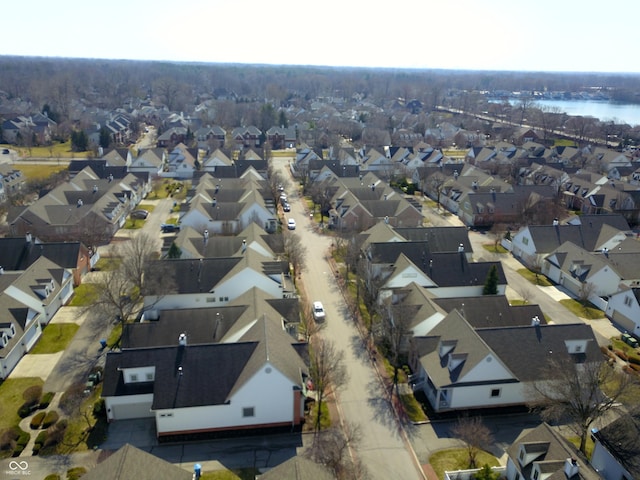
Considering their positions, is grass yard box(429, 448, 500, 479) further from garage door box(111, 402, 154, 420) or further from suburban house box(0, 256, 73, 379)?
suburban house box(0, 256, 73, 379)

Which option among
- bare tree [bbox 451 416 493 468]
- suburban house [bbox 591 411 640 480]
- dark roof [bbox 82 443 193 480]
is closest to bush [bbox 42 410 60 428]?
dark roof [bbox 82 443 193 480]

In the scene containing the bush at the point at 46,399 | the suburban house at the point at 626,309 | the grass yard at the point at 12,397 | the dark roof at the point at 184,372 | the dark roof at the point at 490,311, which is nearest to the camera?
the dark roof at the point at 184,372

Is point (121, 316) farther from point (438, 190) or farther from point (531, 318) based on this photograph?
point (438, 190)

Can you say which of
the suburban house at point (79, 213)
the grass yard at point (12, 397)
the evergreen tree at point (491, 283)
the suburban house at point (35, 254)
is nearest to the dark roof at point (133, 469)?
the grass yard at point (12, 397)

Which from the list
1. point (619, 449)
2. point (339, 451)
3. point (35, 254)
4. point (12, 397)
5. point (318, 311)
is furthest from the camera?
point (35, 254)

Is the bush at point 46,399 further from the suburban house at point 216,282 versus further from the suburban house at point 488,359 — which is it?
the suburban house at point 488,359

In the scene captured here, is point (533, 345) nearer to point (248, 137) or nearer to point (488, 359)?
point (488, 359)

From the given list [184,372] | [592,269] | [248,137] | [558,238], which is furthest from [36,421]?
[248,137]
